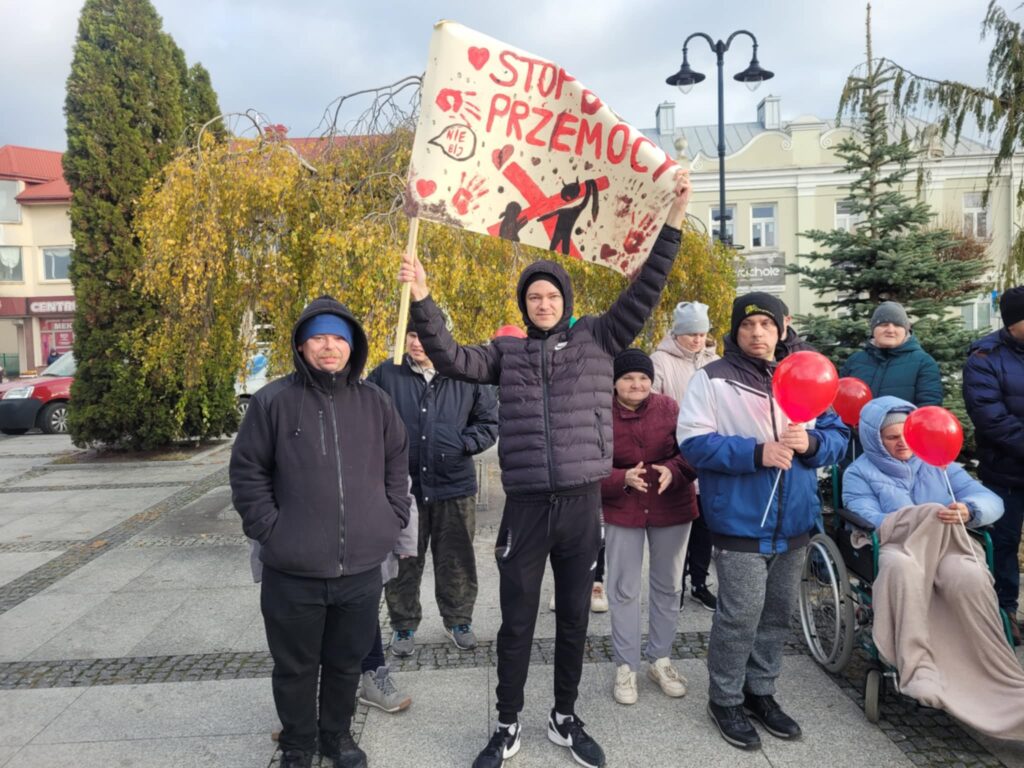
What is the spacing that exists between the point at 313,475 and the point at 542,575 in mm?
1096

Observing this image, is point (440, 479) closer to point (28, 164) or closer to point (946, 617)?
point (946, 617)

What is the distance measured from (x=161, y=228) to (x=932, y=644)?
7.16 metres

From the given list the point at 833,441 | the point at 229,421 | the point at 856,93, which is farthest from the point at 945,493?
the point at 229,421

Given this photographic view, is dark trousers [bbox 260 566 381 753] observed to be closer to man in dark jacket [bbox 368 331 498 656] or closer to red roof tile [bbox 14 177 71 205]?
man in dark jacket [bbox 368 331 498 656]

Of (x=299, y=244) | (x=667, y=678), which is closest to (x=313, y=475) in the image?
(x=667, y=678)

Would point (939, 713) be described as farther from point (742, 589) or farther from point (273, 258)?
point (273, 258)

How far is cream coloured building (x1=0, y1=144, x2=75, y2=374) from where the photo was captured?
35625mm

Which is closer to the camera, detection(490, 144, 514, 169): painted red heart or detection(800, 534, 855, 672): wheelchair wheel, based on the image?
detection(490, 144, 514, 169): painted red heart

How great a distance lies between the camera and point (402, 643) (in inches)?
168

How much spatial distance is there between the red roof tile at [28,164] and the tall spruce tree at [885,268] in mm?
39987

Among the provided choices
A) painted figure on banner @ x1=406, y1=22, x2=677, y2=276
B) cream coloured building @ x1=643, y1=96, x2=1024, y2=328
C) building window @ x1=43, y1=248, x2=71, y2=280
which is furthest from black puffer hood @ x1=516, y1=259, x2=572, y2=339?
building window @ x1=43, y1=248, x2=71, y2=280

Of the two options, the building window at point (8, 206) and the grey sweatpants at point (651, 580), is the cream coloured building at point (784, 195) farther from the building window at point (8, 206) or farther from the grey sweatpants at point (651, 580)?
the building window at point (8, 206)

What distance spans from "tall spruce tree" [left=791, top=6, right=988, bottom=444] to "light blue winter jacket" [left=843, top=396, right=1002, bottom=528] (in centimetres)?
382

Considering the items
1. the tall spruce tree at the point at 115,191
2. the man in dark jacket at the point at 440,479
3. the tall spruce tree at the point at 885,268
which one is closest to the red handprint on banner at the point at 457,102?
the man in dark jacket at the point at 440,479
